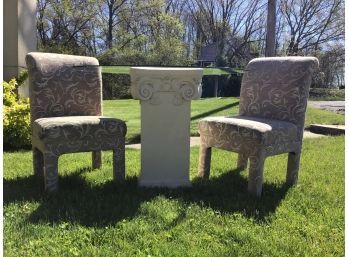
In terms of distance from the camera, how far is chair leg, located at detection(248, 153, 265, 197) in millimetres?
3477

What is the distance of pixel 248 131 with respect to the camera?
348 cm

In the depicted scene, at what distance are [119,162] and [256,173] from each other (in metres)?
1.14

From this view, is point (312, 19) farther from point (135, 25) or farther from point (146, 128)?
point (146, 128)

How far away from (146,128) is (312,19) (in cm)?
2616

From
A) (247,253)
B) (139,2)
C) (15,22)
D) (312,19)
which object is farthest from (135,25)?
(247,253)

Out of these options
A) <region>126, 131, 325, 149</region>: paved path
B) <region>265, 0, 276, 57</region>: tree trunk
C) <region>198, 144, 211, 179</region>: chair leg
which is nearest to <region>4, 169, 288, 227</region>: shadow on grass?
<region>198, 144, 211, 179</region>: chair leg

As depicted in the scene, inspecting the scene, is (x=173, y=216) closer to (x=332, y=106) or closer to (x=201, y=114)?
(x=201, y=114)

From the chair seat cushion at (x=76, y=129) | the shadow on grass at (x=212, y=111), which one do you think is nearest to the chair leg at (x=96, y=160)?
the chair seat cushion at (x=76, y=129)

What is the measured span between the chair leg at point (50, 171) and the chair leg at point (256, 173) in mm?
1533

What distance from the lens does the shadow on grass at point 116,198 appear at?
296 centimetres

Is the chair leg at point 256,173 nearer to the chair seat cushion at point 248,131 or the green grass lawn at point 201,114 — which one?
the chair seat cushion at point 248,131

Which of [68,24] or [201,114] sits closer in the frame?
[201,114]

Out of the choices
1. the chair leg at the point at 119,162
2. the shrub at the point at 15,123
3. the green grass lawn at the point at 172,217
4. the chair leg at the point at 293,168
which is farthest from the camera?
the shrub at the point at 15,123

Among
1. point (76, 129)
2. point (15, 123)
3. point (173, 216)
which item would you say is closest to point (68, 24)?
point (15, 123)
